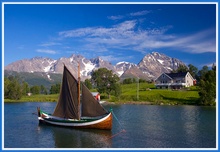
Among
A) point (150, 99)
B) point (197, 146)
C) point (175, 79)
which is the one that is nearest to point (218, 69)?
point (197, 146)

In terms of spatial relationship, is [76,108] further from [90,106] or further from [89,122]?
[89,122]

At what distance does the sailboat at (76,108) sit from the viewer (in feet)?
103

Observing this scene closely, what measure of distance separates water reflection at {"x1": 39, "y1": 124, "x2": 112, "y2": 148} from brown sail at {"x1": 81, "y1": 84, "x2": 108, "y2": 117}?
2.48 meters

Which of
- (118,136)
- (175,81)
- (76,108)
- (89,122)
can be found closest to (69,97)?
(76,108)

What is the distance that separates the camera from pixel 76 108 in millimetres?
33094

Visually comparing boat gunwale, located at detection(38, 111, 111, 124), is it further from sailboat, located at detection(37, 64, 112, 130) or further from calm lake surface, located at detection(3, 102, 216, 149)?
calm lake surface, located at detection(3, 102, 216, 149)

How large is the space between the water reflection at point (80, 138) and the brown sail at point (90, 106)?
2.48m

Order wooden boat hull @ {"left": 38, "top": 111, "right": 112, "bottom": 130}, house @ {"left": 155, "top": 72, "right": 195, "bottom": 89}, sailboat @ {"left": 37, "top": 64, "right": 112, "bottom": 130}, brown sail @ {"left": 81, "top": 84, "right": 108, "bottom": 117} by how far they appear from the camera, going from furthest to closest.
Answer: house @ {"left": 155, "top": 72, "right": 195, "bottom": 89}
brown sail @ {"left": 81, "top": 84, "right": 108, "bottom": 117}
sailboat @ {"left": 37, "top": 64, "right": 112, "bottom": 130}
wooden boat hull @ {"left": 38, "top": 111, "right": 112, "bottom": 130}

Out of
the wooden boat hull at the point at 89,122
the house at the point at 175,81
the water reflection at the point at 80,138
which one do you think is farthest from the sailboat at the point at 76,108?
the house at the point at 175,81

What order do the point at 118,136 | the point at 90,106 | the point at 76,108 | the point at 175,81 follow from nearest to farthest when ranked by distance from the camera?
the point at 118,136
the point at 90,106
the point at 76,108
the point at 175,81

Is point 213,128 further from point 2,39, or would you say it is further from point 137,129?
point 2,39

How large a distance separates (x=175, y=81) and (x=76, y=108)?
64.7 meters

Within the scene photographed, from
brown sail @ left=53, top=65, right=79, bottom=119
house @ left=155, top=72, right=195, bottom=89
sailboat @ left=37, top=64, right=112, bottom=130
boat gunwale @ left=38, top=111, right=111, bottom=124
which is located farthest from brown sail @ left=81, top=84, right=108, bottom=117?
house @ left=155, top=72, right=195, bottom=89

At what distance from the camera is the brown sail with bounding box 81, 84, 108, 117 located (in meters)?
32.1
